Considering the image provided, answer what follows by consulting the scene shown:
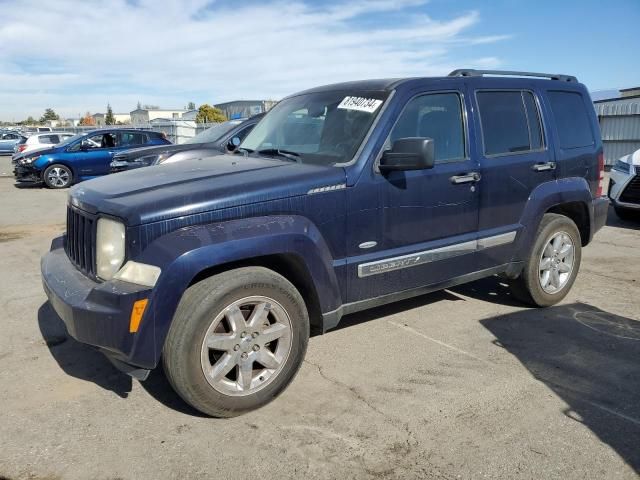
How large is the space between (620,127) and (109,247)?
17.8m

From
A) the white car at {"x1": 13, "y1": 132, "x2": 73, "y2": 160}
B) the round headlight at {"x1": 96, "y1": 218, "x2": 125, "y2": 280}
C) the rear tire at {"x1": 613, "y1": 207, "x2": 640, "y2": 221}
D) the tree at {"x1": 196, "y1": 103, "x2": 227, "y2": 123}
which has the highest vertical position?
the tree at {"x1": 196, "y1": 103, "x2": 227, "y2": 123}

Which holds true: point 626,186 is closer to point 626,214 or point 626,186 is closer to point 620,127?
point 626,214

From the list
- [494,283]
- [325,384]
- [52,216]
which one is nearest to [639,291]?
[494,283]

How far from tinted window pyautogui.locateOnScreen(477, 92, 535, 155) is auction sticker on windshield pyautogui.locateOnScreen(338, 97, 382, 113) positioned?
3.31 feet

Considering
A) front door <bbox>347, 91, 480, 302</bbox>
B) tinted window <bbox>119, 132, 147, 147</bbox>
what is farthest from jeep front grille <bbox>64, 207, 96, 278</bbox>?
tinted window <bbox>119, 132, 147, 147</bbox>

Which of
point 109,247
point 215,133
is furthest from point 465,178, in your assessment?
point 215,133

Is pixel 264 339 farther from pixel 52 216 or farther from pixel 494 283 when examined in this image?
pixel 52 216

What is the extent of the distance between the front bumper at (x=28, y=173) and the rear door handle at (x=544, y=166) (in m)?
14.3

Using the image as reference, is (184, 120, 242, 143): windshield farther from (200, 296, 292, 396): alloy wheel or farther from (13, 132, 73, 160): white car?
(13, 132, 73, 160): white car

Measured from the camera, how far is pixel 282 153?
4070 millimetres

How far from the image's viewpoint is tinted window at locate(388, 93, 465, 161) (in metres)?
3.93

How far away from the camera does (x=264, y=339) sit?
10.6 feet

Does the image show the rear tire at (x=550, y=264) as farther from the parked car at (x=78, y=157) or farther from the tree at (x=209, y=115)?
the tree at (x=209, y=115)

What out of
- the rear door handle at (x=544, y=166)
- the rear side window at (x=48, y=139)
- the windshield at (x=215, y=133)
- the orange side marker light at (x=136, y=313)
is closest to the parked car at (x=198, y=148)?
the windshield at (x=215, y=133)
